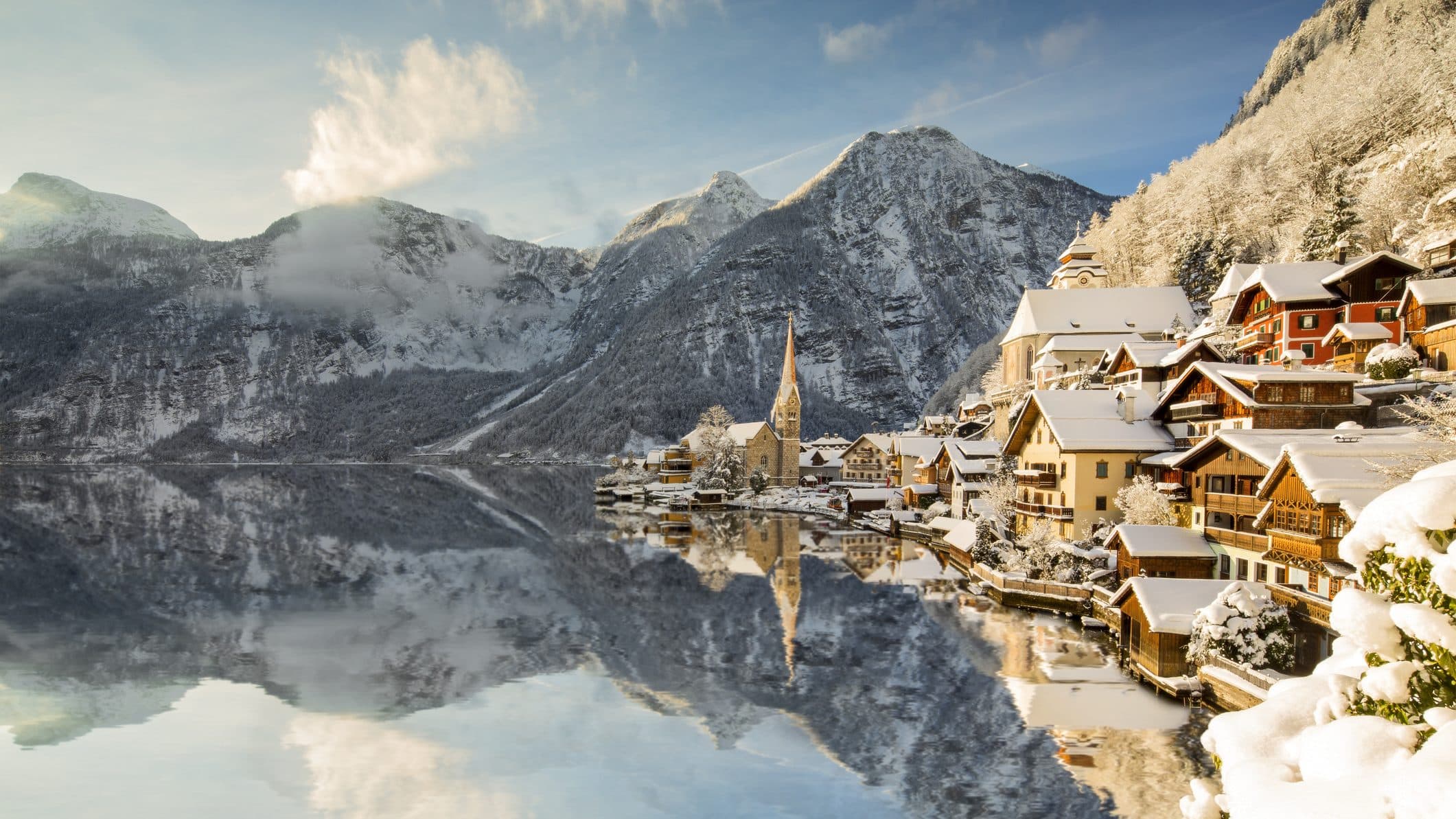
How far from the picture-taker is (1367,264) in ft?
123

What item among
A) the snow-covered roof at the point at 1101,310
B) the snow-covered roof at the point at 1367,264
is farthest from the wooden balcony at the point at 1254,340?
the snow-covered roof at the point at 1101,310

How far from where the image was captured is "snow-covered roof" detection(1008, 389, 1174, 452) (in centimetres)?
3725

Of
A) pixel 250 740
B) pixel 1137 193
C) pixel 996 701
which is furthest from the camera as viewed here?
pixel 1137 193

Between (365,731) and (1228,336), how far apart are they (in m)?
49.6

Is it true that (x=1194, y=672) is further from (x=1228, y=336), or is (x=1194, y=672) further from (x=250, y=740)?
(x=1228, y=336)

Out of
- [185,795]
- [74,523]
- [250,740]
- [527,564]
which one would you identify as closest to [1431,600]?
[185,795]

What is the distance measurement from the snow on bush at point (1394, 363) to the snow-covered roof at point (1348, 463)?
33.5 feet

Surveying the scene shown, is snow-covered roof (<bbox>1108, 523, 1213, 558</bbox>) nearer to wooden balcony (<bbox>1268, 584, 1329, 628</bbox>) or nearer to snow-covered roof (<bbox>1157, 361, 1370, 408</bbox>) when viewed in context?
wooden balcony (<bbox>1268, 584, 1329, 628</bbox>)

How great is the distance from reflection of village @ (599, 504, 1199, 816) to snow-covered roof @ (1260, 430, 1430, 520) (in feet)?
22.6

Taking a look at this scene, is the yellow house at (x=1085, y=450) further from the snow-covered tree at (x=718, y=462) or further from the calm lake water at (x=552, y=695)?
the snow-covered tree at (x=718, y=462)

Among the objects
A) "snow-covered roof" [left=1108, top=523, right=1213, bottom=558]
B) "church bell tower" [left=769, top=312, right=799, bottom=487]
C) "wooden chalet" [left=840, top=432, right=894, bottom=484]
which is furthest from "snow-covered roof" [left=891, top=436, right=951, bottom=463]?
"snow-covered roof" [left=1108, top=523, right=1213, bottom=558]

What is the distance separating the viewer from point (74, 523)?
66.0 m

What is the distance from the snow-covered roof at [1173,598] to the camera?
22672mm

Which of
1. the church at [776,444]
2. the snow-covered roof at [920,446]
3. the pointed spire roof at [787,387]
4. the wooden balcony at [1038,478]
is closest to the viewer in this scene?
the wooden balcony at [1038,478]
